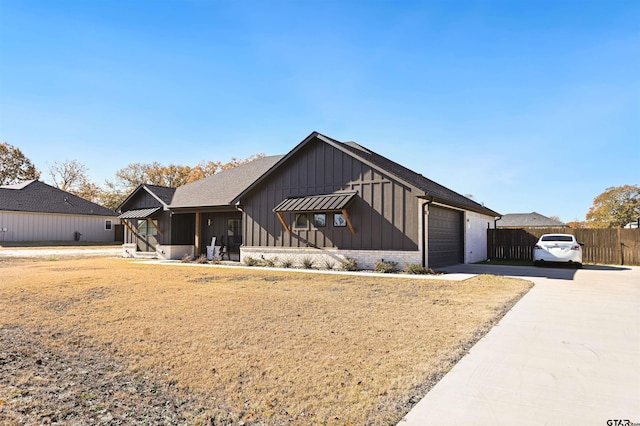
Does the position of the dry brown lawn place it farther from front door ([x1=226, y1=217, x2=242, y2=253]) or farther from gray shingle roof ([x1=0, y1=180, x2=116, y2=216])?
gray shingle roof ([x1=0, y1=180, x2=116, y2=216])

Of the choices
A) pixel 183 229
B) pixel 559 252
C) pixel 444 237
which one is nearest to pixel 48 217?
pixel 183 229

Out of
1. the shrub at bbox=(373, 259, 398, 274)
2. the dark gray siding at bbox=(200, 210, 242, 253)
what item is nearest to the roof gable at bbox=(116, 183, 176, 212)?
the dark gray siding at bbox=(200, 210, 242, 253)

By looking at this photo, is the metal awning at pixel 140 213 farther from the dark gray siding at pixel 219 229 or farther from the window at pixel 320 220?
the window at pixel 320 220

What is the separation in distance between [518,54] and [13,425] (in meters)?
15.6

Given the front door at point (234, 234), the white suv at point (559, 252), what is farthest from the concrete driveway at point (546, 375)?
the front door at point (234, 234)

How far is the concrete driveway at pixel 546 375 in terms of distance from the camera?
2.96 metres

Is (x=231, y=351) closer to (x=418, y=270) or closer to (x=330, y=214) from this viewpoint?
(x=418, y=270)

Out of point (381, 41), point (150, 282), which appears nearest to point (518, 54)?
point (381, 41)

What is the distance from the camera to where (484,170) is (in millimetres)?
26828

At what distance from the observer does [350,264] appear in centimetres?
1409

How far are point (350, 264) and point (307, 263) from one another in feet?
6.20

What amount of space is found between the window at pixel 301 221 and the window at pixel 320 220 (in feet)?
1.26

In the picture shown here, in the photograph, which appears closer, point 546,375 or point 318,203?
point 546,375

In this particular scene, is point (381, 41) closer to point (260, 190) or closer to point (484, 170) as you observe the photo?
point (260, 190)
